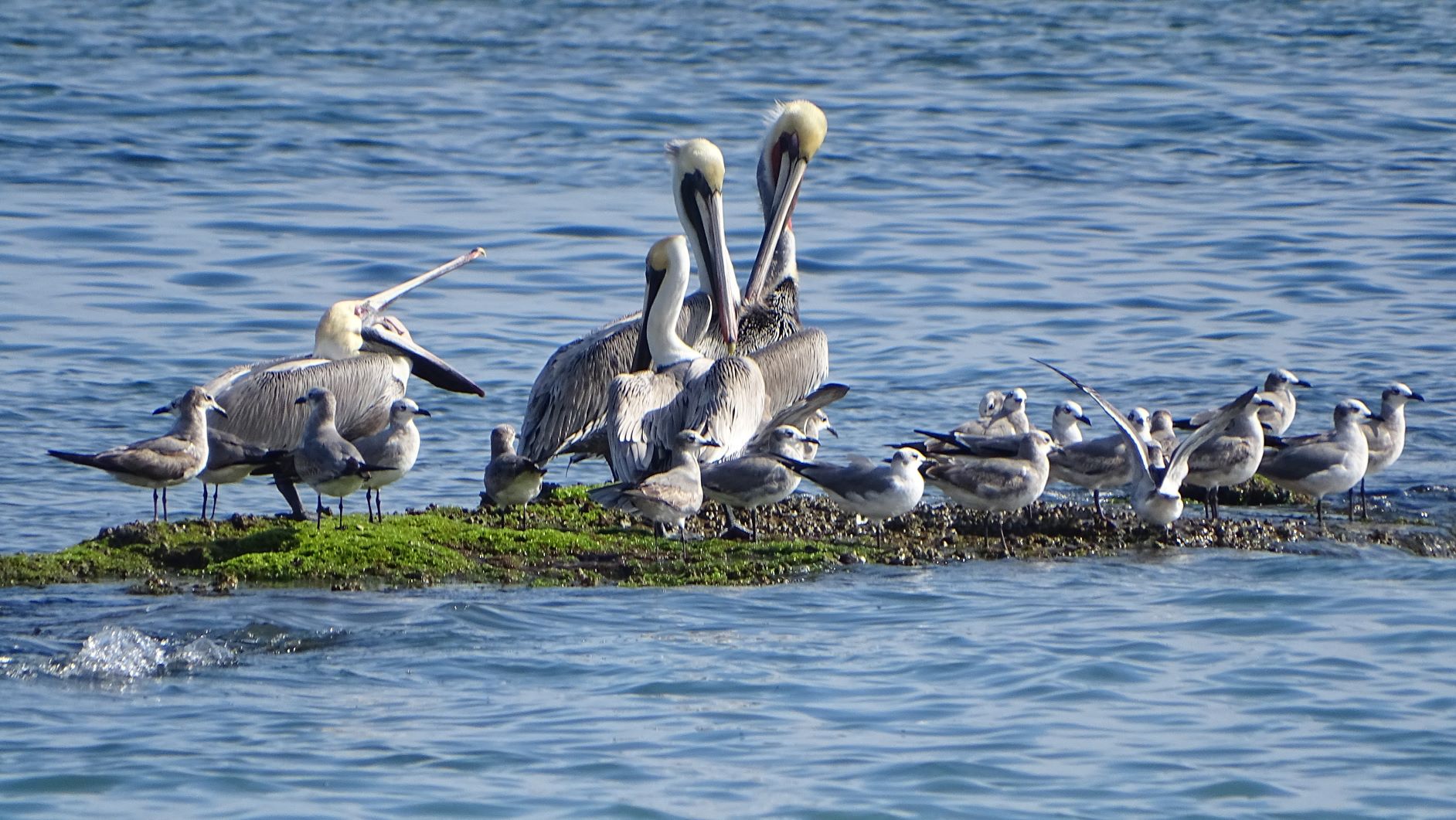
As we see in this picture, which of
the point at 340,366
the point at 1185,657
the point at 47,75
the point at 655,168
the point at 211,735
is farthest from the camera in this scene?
the point at 47,75

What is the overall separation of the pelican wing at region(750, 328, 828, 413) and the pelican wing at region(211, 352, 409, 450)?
1.82 metres

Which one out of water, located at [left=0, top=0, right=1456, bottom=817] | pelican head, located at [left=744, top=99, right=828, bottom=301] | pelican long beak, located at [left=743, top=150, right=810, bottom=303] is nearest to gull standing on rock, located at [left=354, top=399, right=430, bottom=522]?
water, located at [left=0, top=0, right=1456, bottom=817]

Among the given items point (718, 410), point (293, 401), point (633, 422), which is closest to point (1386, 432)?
point (718, 410)

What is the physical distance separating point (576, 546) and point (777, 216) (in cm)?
427

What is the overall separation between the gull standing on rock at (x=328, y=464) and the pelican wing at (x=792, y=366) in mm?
2422

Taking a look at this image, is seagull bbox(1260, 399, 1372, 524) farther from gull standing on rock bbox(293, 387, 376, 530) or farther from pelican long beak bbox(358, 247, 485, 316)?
pelican long beak bbox(358, 247, 485, 316)

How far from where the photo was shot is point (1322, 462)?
9133mm

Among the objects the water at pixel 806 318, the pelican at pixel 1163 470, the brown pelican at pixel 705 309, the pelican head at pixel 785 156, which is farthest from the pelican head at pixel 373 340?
the pelican at pixel 1163 470

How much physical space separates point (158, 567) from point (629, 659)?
1981mm

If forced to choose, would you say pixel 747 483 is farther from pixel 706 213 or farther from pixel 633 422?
pixel 706 213

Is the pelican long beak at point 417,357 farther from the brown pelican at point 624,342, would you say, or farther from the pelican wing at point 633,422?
the pelican wing at point 633,422

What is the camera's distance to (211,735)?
246 inches

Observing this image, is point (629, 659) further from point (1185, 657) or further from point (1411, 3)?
point (1411, 3)

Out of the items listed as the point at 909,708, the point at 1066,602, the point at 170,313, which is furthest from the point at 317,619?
the point at 170,313
